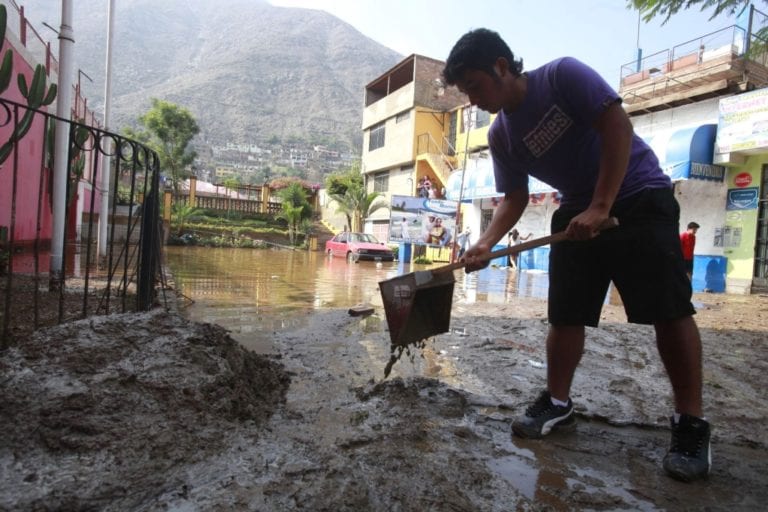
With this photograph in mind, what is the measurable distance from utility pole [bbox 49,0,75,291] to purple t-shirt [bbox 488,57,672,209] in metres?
4.71

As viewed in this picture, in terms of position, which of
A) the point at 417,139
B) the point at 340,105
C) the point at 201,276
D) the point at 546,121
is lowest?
the point at 201,276

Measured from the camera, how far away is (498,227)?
2547mm

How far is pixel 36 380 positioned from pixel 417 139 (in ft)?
82.8

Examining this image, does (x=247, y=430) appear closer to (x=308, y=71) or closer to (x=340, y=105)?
(x=340, y=105)

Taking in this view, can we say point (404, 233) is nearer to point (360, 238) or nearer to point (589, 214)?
point (360, 238)

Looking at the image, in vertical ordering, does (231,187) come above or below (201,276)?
above

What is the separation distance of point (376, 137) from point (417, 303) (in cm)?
2973

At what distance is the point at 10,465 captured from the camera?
59.8 inches

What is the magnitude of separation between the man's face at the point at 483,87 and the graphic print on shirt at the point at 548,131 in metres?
0.19

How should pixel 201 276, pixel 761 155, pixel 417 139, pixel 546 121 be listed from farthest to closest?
pixel 417 139 → pixel 761 155 → pixel 201 276 → pixel 546 121

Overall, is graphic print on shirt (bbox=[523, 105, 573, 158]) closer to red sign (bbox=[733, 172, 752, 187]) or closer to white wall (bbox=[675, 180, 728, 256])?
white wall (bbox=[675, 180, 728, 256])

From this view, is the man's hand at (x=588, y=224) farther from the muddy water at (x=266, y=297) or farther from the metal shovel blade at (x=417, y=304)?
the muddy water at (x=266, y=297)

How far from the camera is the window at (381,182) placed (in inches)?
1196

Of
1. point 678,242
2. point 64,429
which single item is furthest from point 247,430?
point 678,242
